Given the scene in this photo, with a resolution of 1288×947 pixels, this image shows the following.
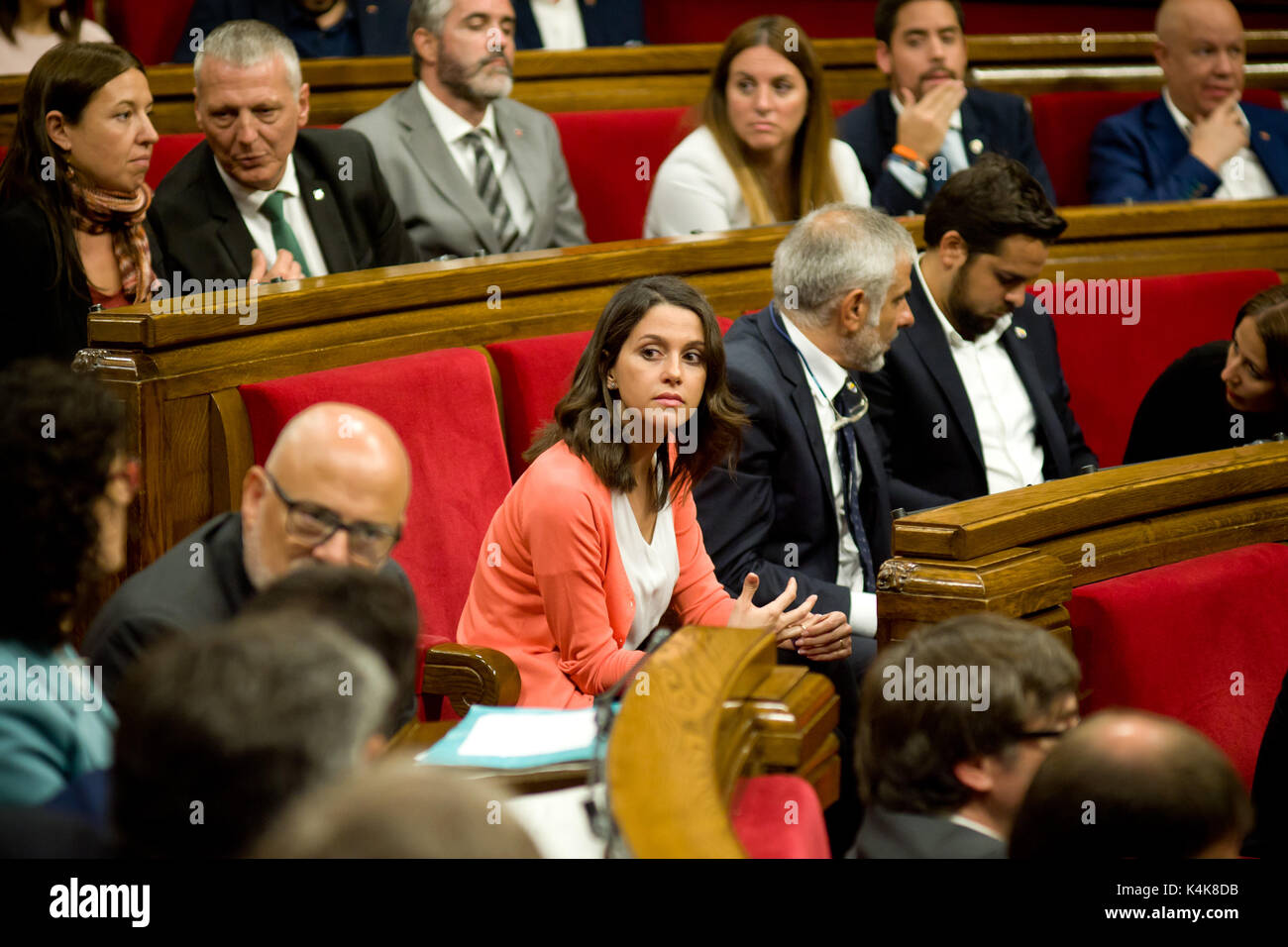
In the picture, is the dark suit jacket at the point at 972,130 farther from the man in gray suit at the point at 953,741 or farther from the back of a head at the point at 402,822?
the back of a head at the point at 402,822

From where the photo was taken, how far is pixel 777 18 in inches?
75.1

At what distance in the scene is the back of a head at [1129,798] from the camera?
624mm

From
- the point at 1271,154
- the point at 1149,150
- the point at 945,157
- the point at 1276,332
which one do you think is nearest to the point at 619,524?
the point at 1276,332

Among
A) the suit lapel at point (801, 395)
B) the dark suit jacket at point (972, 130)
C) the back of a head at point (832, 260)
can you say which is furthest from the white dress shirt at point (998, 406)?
the dark suit jacket at point (972, 130)

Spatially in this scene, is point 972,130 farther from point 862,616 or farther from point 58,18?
point 58,18

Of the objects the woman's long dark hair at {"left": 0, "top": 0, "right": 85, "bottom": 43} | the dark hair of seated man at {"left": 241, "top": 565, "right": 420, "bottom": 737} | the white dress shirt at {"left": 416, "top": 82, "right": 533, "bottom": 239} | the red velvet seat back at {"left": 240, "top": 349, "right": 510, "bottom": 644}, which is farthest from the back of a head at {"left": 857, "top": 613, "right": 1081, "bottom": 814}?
the woman's long dark hair at {"left": 0, "top": 0, "right": 85, "bottom": 43}

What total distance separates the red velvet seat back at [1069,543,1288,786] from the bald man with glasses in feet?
1.75

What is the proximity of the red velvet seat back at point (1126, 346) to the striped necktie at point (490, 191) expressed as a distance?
2.28 feet

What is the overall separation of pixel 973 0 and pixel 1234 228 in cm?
100

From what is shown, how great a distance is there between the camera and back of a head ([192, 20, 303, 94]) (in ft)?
4.95

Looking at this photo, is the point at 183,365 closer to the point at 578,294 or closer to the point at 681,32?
the point at 578,294

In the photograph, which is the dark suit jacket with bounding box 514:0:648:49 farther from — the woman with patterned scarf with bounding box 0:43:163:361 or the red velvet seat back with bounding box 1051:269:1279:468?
the woman with patterned scarf with bounding box 0:43:163:361
